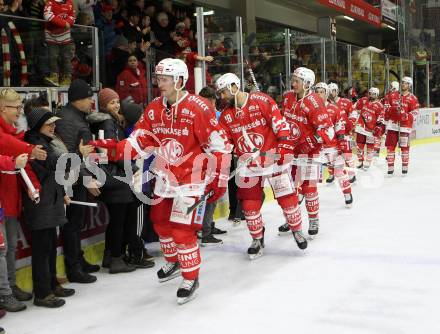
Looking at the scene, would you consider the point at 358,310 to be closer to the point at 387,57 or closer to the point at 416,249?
the point at 416,249

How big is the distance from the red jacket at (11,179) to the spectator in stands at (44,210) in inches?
2.3

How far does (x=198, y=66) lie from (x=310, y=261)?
2.74 m

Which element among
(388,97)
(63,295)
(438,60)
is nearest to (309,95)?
(63,295)

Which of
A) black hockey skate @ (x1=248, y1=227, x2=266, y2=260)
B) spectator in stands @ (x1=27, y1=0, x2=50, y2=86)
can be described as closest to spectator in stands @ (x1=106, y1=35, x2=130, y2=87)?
spectator in stands @ (x1=27, y1=0, x2=50, y2=86)

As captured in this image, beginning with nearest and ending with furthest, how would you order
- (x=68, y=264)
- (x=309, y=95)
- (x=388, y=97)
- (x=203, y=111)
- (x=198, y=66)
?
(x=203, y=111)
(x=68, y=264)
(x=309, y=95)
(x=198, y=66)
(x=388, y=97)

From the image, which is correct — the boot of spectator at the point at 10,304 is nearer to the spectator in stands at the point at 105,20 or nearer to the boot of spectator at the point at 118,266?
the boot of spectator at the point at 118,266

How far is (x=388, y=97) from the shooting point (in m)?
10.1

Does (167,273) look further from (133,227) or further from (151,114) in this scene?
(151,114)

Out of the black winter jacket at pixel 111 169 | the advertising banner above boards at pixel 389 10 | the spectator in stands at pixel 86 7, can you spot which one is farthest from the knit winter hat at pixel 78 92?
the advertising banner above boards at pixel 389 10

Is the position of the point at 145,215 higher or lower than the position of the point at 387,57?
lower

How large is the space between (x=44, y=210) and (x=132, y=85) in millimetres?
2922

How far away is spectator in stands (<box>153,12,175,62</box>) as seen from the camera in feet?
25.9

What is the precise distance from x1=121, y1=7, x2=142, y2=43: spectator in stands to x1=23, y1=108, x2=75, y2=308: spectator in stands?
4107 mm

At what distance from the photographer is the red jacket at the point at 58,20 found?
533cm
